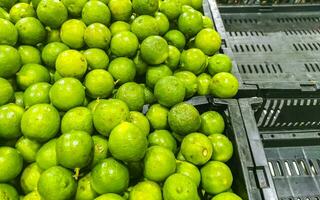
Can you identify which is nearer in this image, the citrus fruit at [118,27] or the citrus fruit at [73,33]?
the citrus fruit at [73,33]

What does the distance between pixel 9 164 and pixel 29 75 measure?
0.56 metres

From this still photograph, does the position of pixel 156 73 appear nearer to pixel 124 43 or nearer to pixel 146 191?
pixel 124 43

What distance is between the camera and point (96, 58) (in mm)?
1922

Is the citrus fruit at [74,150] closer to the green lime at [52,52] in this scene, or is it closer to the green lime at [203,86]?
the green lime at [52,52]

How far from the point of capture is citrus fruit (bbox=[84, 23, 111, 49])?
6.38ft

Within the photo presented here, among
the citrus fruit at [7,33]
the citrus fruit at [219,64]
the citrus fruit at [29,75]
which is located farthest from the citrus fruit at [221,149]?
the citrus fruit at [7,33]

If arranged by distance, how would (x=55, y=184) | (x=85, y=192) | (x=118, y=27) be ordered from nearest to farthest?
(x=55, y=184) → (x=85, y=192) → (x=118, y=27)

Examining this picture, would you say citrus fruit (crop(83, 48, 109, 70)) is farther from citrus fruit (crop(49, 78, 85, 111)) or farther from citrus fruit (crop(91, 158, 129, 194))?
citrus fruit (crop(91, 158, 129, 194))

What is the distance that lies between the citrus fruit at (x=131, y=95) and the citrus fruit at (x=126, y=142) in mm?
297

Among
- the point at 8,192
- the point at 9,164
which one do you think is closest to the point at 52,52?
the point at 9,164

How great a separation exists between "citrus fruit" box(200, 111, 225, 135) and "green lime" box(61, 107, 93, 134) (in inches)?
24.9

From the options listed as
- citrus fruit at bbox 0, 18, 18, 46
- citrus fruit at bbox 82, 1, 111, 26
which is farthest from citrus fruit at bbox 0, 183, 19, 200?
citrus fruit at bbox 82, 1, 111, 26

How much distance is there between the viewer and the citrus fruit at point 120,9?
2.12m

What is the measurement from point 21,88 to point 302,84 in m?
1.77
